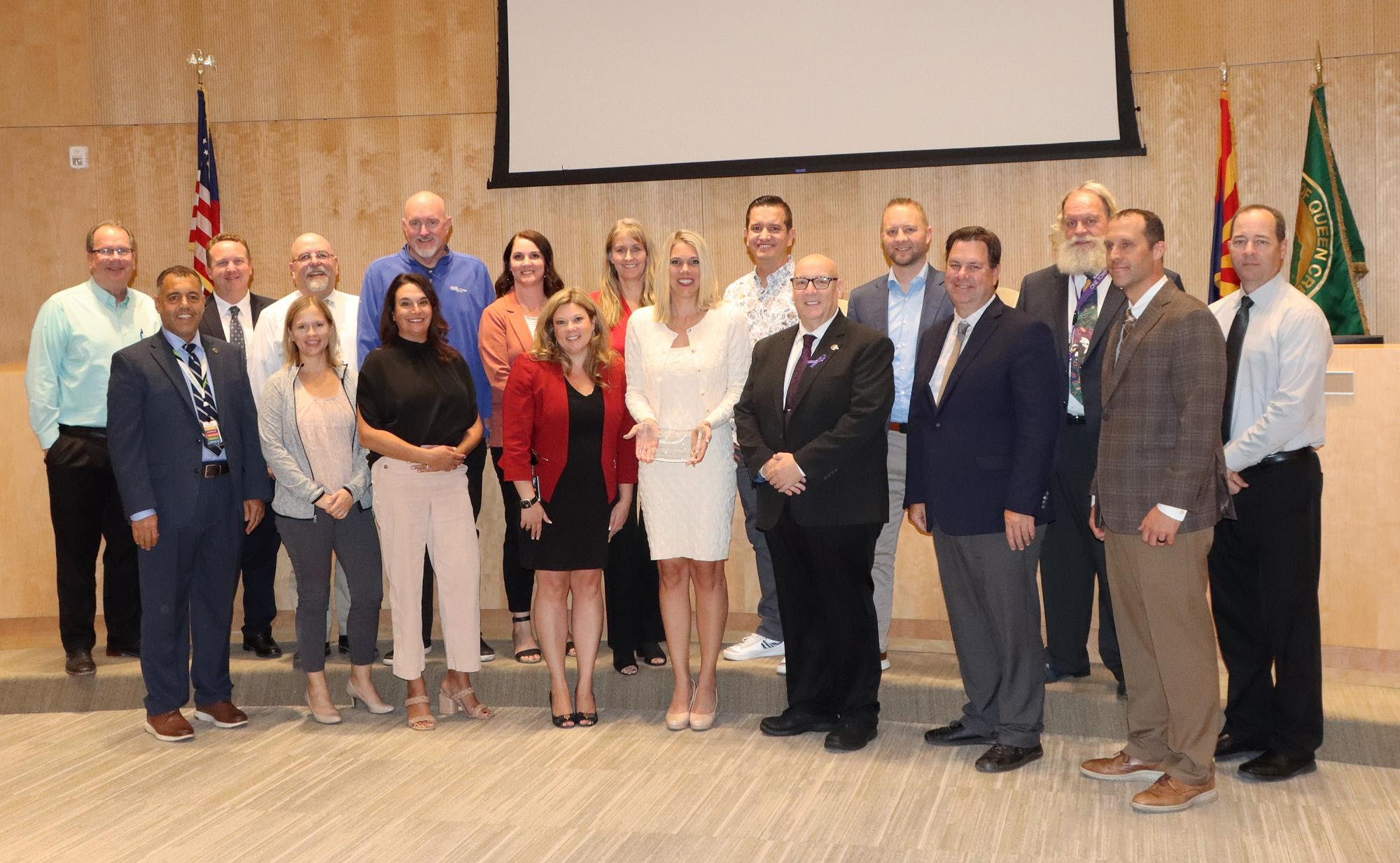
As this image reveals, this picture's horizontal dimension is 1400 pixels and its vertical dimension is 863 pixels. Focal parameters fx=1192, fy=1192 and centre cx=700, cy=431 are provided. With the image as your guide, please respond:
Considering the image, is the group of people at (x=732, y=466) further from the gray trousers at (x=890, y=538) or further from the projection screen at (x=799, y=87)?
the projection screen at (x=799, y=87)

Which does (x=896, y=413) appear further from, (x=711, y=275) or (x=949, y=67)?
(x=949, y=67)

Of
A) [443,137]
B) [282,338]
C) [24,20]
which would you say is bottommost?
[282,338]

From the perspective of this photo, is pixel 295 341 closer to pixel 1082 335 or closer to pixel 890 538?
pixel 890 538

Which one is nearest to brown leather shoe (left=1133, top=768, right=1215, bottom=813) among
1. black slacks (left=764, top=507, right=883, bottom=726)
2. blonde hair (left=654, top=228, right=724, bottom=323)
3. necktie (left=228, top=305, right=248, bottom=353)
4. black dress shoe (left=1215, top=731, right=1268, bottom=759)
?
black dress shoe (left=1215, top=731, right=1268, bottom=759)

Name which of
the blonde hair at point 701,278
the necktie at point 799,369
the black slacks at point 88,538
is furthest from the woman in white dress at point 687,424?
the black slacks at point 88,538

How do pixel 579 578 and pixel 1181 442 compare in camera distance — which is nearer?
pixel 1181 442

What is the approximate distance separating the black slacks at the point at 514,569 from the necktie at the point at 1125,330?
219cm

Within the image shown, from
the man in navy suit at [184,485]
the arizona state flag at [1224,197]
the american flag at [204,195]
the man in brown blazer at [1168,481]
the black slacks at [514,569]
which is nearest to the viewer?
the man in brown blazer at [1168,481]

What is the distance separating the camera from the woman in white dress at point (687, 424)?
3.90 metres

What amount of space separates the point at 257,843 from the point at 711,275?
2.19m

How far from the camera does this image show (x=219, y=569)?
4176mm

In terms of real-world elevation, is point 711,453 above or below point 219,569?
above

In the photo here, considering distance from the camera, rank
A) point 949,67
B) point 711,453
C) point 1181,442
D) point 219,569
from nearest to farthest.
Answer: point 1181,442
point 711,453
point 219,569
point 949,67

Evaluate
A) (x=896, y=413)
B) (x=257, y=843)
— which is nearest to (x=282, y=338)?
(x=257, y=843)
